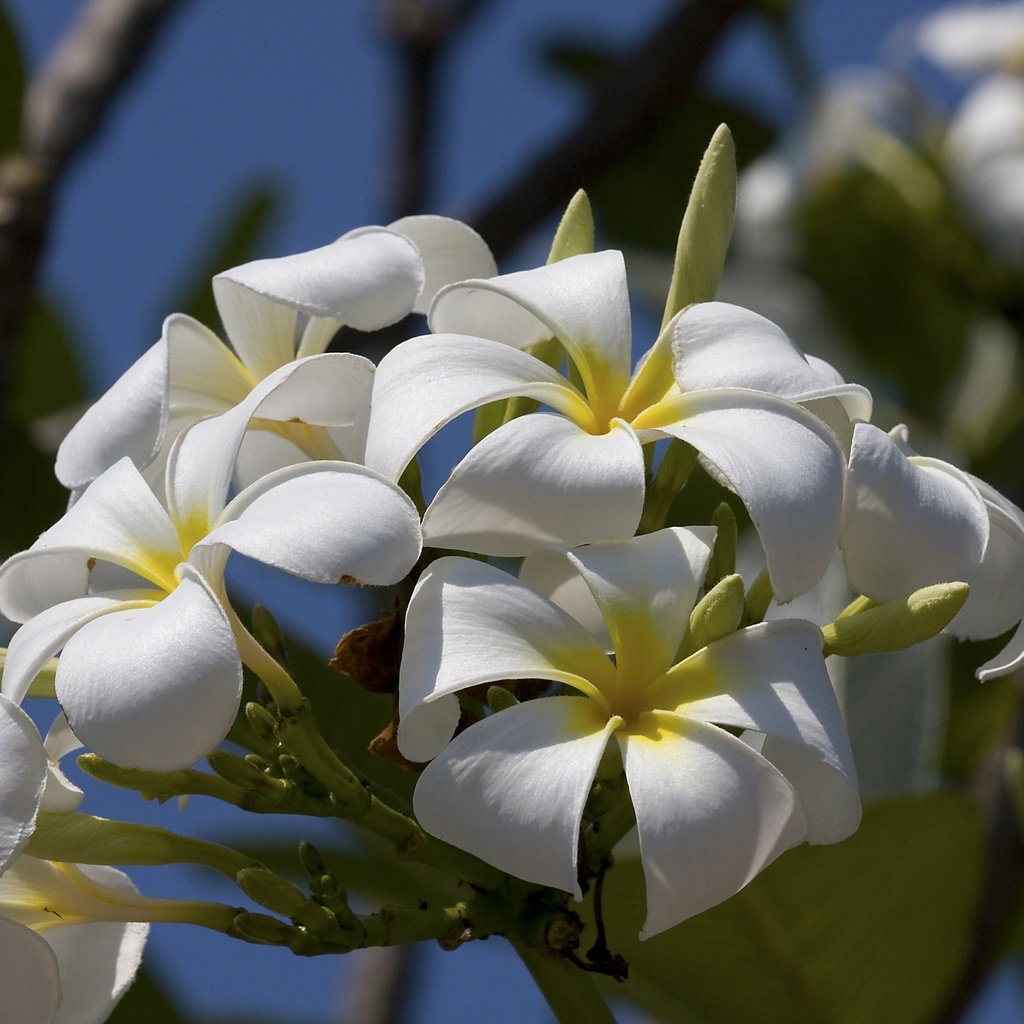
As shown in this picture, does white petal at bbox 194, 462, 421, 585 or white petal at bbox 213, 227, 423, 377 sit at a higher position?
white petal at bbox 213, 227, 423, 377

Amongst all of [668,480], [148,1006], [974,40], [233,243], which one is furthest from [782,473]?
[974,40]

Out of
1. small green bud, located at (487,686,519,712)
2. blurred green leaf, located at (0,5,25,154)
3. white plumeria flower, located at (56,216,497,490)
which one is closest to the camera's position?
small green bud, located at (487,686,519,712)

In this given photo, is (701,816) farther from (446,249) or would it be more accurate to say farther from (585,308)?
(446,249)

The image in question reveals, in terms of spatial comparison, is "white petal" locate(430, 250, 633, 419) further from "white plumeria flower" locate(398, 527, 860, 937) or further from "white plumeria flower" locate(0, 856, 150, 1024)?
"white plumeria flower" locate(0, 856, 150, 1024)

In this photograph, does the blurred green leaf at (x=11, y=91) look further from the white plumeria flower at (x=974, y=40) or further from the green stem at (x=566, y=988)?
the white plumeria flower at (x=974, y=40)

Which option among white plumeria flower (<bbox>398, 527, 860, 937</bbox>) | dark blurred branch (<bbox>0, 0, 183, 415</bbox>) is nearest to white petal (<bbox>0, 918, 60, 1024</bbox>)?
white plumeria flower (<bbox>398, 527, 860, 937</bbox>)

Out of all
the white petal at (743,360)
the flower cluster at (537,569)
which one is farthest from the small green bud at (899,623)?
the white petal at (743,360)

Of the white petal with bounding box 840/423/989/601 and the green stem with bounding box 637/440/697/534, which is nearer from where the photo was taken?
the white petal with bounding box 840/423/989/601

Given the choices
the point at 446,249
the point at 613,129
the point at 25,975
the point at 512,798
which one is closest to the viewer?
the point at 512,798
